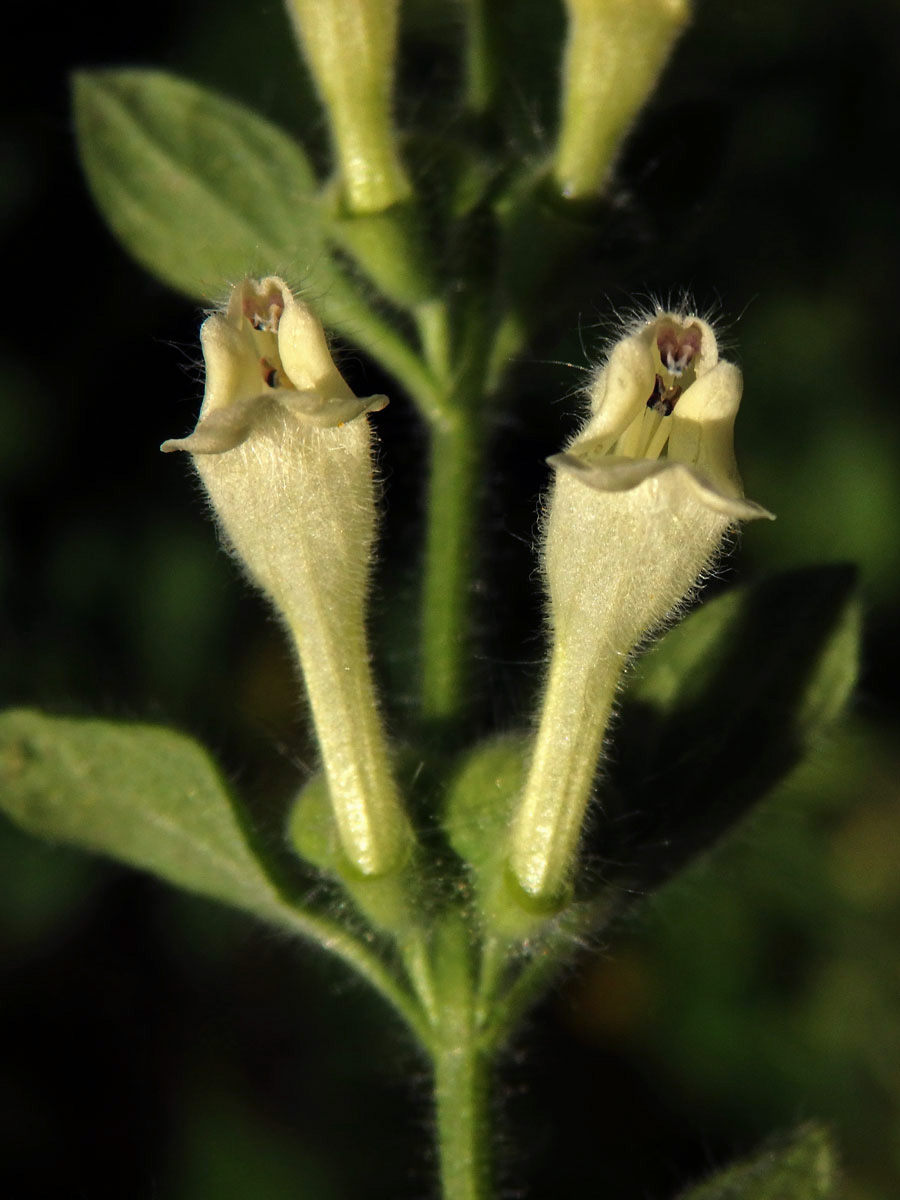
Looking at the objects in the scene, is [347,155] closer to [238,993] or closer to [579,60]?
[579,60]

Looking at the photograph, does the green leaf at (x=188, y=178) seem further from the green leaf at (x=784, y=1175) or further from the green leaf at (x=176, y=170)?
the green leaf at (x=784, y=1175)

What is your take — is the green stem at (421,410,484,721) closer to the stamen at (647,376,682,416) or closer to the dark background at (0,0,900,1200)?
the stamen at (647,376,682,416)

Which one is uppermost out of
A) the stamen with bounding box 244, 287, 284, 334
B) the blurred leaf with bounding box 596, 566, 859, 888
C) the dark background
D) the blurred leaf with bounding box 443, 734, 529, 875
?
the stamen with bounding box 244, 287, 284, 334

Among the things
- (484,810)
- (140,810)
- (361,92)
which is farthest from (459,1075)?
(361,92)

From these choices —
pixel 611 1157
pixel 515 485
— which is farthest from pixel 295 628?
pixel 611 1157

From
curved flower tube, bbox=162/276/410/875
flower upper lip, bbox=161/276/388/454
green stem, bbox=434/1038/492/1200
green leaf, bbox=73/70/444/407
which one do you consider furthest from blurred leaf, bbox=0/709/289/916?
green leaf, bbox=73/70/444/407

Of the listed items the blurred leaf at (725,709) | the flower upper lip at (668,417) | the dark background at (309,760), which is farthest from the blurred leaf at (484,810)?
the dark background at (309,760)

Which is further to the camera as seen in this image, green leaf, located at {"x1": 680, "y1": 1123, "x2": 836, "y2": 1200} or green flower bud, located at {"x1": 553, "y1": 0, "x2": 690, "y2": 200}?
green flower bud, located at {"x1": 553, "y1": 0, "x2": 690, "y2": 200}
